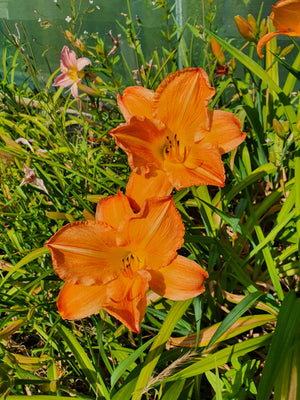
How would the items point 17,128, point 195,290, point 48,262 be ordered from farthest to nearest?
point 17,128
point 48,262
point 195,290

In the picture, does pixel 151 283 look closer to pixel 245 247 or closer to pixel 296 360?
pixel 296 360

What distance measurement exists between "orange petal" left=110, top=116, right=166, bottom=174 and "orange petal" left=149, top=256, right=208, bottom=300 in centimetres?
24

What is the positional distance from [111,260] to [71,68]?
894 millimetres

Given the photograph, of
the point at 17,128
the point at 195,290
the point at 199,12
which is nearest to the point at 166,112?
the point at 195,290

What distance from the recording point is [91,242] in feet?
2.65

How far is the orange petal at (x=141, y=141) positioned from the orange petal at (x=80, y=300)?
0.31 metres

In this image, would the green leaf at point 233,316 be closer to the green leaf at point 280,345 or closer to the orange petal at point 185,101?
the green leaf at point 280,345

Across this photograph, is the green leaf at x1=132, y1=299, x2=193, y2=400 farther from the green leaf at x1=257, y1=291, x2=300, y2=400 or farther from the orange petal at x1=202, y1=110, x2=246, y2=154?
the orange petal at x1=202, y1=110, x2=246, y2=154

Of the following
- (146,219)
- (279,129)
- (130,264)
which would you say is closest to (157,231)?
(146,219)

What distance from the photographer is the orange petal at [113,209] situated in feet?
2.67

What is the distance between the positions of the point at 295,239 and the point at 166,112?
0.63m

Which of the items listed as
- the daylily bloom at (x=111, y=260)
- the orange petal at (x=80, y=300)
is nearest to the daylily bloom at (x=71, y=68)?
the daylily bloom at (x=111, y=260)

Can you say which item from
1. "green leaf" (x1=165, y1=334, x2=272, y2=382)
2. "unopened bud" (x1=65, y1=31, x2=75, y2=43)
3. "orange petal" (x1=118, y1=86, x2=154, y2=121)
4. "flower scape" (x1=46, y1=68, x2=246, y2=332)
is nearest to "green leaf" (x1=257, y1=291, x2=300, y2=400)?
"green leaf" (x1=165, y1=334, x2=272, y2=382)

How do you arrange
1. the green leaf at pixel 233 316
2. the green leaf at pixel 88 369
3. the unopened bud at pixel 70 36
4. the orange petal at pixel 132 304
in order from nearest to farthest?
the orange petal at pixel 132 304 → the green leaf at pixel 233 316 → the green leaf at pixel 88 369 → the unopened bud at pixel 70 36
